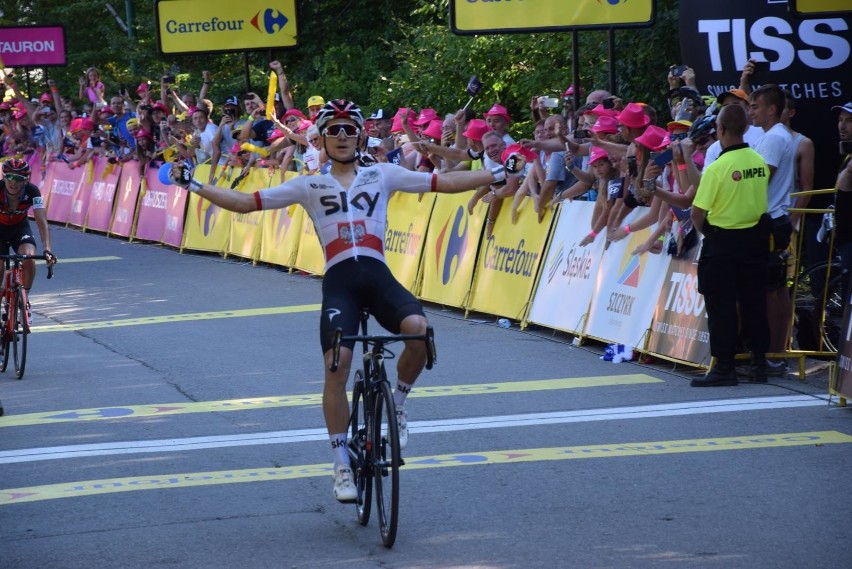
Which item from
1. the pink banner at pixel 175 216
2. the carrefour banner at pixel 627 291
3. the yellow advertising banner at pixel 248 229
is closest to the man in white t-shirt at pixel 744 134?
the carrefour banner at pixel 627 291

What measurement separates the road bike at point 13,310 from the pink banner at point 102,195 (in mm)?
14547

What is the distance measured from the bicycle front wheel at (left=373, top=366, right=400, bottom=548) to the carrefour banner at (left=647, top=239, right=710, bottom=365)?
15.7 feet

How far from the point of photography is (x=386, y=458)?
6816mm

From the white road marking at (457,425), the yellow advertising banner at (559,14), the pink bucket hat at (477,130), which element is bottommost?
the white road marking at (457,425)

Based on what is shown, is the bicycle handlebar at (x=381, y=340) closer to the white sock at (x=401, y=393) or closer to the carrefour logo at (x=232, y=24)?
the white sock at (x=401, y=393)

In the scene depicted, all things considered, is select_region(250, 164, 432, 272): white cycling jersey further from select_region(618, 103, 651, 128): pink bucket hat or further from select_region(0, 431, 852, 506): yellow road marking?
select_region(618, 103, 651, 128): pink bucket hat

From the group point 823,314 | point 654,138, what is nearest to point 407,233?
point 654,138

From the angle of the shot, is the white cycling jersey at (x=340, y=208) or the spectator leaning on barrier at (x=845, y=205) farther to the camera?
the spectator leaning on barrier at (x=845, y=205)

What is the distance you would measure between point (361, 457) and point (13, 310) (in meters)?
6.50

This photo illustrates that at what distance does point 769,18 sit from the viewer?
1357cm

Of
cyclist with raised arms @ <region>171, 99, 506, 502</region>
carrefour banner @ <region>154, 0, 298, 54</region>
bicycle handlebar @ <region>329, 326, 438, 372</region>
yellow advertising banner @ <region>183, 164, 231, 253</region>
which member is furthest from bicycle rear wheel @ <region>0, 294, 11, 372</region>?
carrefour banner @ <region>154, 0, 298, 54</region>

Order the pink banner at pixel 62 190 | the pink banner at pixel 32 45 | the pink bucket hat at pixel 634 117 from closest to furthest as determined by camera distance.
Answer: the pink bucket hat at pixel 634 117
the pink banner at pixel 62 190
the pink banner at pixel 32 45

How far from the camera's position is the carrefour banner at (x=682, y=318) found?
36.2 ft

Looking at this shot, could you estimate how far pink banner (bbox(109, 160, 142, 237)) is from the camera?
25984 mm
